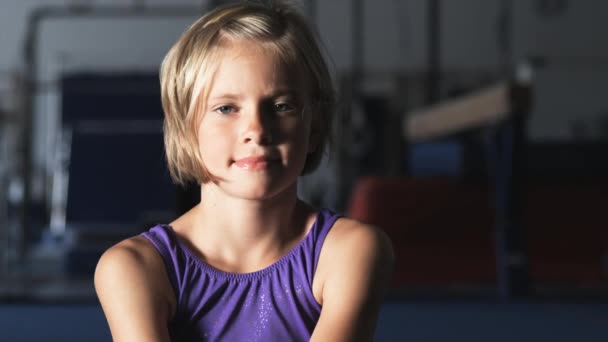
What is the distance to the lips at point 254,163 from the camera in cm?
83

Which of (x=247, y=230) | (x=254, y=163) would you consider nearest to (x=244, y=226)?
(x=247, y=230)

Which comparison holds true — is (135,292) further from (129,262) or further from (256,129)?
(256,129)

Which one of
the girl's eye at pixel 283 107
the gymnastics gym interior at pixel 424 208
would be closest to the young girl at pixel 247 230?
the girl's eye at pixel 283 107

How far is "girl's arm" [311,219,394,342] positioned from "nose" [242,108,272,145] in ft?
0.52

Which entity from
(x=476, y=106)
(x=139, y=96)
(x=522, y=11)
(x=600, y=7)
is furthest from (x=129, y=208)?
(x=600, y=7)

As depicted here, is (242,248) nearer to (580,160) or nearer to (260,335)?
(260,335)

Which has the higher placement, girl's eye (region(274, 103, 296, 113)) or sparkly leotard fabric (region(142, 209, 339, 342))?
girl's eye (region(274, 103, 296, 113))

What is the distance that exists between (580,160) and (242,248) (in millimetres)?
2369

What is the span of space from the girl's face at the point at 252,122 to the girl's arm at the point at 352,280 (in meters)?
0.10

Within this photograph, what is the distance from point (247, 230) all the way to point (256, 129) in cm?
15

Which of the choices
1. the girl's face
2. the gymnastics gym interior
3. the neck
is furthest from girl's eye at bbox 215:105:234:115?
the gymnastics gym interior

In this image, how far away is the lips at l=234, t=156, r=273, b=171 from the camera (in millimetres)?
826

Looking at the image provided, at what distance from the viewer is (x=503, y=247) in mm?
2348

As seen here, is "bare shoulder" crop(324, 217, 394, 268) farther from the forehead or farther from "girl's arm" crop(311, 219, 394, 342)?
the forehead
